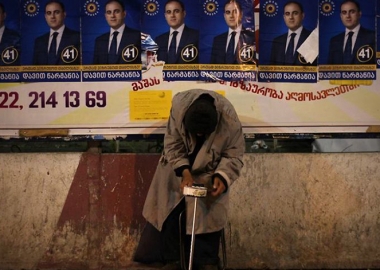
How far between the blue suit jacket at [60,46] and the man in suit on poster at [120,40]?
0.28 m

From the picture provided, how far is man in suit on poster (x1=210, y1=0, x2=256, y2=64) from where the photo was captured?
6621 mm

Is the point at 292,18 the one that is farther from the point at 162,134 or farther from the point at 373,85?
the point at 162,134

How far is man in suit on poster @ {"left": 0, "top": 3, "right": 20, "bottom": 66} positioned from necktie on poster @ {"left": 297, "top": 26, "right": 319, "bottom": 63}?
2612mm

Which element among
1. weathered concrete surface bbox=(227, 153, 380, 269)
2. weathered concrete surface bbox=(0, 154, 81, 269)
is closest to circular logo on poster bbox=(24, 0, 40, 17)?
weathered concrete surface bbox=(0, 154, 81, 269)

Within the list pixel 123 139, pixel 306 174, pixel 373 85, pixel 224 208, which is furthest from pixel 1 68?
pixel 373 85

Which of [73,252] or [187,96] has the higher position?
[187,96]

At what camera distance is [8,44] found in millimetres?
6672

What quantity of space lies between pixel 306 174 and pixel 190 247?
1673 millimetres

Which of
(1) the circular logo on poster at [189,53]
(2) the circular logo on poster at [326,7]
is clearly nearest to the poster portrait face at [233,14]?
(1) the circular logo on poster at [189,53]

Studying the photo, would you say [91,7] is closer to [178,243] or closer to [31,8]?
[31,8]

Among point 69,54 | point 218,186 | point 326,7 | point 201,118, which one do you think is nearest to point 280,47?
point 326,7

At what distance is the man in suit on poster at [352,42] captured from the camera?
6.75m

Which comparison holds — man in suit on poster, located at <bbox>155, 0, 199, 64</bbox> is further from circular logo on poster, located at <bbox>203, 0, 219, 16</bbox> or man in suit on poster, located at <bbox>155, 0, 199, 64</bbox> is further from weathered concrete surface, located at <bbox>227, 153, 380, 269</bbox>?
weathered concrete surface, located at <bbox>227, 153, 380, 269</bbox>

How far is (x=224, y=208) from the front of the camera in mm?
5809
